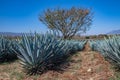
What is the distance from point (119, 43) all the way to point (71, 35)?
103 feet

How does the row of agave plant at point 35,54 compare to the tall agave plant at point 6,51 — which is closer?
the row of agave plant at point 35,54

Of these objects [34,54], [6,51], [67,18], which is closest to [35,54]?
[34,54]

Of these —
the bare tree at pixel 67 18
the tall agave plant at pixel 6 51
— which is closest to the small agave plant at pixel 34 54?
the tall agave plant at pixel 6 51

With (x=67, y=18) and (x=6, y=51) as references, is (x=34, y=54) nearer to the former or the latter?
(x=6, y=51)

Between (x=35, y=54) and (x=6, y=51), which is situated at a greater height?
(x=35, y=54)

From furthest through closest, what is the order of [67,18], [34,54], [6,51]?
[67,18] < [6,51] < [34,54]

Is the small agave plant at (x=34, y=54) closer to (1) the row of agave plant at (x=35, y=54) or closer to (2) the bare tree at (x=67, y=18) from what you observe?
(1) the row of agave plant at (x=35, y=54)

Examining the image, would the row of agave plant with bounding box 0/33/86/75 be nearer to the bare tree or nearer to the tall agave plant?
the tall agave plant

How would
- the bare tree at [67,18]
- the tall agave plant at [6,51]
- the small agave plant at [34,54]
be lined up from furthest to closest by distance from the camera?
the bare tree at [67,18] < the tall agave plant at [6,51] < the small agave plant at [34,54]

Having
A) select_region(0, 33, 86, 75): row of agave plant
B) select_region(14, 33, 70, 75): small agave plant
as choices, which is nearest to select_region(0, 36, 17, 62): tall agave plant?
select_region(0, 33, 86, 75): row of agave plant

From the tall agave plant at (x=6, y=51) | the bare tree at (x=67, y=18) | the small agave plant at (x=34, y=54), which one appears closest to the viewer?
the small agave plant at (x=34, y=54)

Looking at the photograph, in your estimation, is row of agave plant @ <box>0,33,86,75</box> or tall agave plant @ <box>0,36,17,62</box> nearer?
row of agave plant @ <box>0,33,86,75</box>

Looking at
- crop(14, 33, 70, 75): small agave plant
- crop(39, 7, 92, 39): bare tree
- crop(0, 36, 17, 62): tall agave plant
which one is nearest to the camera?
crop(14, 33, 70, 75): small agave plant

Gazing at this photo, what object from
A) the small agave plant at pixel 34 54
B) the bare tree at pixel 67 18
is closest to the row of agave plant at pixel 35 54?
the small agave plant at pixel 34 54
